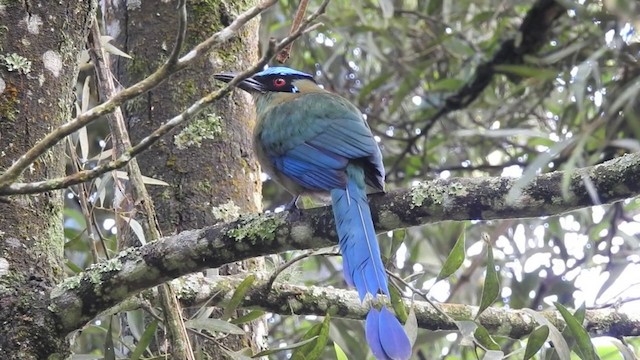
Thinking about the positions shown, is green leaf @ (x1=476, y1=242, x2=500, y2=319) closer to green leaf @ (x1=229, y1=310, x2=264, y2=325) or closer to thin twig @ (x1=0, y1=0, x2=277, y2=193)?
green leaf @ (x1=229, y1=310, x2=264, y2=325)

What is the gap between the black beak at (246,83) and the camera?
3.38 metres

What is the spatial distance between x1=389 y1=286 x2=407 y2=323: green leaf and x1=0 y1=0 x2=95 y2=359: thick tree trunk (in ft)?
3.42

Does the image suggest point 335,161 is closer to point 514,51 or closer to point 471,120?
point 514,51

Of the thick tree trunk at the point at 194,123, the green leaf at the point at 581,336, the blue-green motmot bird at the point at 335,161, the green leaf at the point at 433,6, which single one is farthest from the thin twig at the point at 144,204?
the green leaf at the point at 433,6

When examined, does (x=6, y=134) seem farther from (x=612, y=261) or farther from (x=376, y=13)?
(x=376, y=13)

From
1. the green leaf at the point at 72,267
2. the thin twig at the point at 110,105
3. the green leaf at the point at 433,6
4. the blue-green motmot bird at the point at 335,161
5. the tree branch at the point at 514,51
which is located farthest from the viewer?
the green leaf at the point at 433,6

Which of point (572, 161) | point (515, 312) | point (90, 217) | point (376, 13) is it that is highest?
point (376, 13)

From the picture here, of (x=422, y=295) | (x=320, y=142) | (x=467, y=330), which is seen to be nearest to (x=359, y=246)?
(x=422, y=295)

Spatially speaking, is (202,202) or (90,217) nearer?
(90,217)

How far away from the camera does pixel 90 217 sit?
2.91m

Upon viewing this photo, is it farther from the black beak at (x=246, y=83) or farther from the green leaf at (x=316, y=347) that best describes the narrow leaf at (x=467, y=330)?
the black beak at (x=246, y=83)

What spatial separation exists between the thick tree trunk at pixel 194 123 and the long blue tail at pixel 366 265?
1.98 feet

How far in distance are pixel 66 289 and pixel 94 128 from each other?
137 inches

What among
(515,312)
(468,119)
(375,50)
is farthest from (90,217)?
(468,119)
